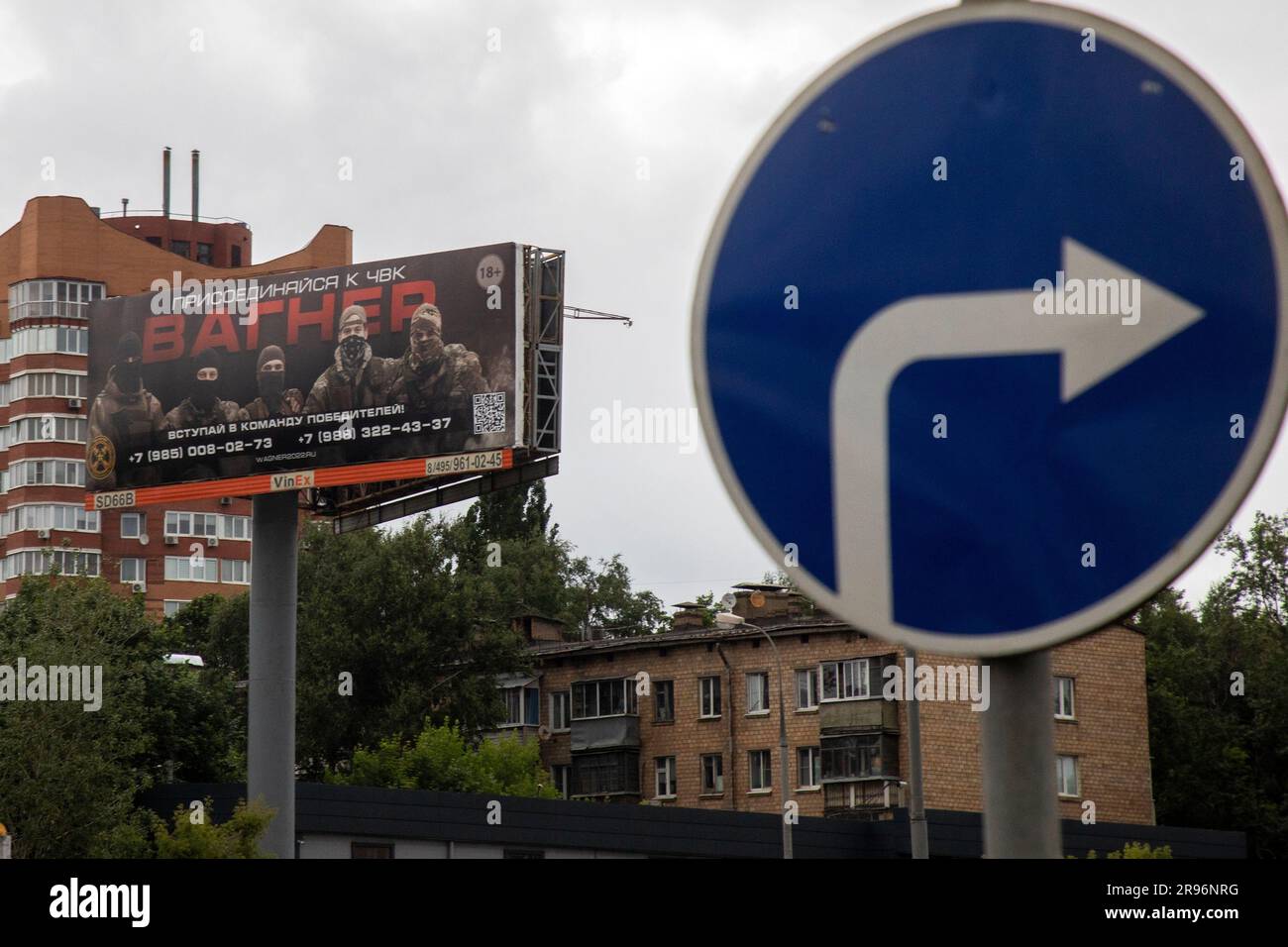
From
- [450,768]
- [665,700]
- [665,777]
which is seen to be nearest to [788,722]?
[665,700]

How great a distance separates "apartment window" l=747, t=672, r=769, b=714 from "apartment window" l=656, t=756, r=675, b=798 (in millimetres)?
4575

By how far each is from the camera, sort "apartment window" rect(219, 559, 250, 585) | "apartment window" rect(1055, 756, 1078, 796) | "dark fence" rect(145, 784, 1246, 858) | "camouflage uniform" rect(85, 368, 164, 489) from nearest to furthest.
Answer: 1. "camouflage uniform" rect(85, 368, 164, 489)
2. "dark fence" rect(145, 784, 1246, 858)
3. "apartment window" rect(1055, 756, 1078, 796)
4. "apartment window" rect(219, 559, 250, 585)

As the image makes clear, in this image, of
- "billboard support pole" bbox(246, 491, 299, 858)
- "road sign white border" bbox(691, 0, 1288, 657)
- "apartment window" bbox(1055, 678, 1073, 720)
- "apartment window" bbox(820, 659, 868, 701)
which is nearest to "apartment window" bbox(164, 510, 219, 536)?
"apartment window" bbox(820, 659, 868, 701)

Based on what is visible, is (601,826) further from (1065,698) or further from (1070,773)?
(1065,698)

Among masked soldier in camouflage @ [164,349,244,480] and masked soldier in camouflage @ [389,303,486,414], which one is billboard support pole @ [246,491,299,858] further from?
masked soldier in camouflage @ [389,303,486,414]

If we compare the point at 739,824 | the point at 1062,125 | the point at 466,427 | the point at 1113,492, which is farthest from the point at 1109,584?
the point at 739,824

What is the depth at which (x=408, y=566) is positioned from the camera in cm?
7888

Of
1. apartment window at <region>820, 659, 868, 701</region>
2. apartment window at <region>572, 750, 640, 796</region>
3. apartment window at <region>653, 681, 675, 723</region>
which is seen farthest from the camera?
apartment window at <region>572, 750, 640, 796</region>

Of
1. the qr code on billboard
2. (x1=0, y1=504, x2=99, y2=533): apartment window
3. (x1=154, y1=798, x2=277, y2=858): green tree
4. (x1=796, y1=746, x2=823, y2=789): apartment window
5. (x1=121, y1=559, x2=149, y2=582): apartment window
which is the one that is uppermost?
(x1=0, y1=504, x2=99, y2=533): apartment window

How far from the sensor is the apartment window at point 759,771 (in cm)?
6862

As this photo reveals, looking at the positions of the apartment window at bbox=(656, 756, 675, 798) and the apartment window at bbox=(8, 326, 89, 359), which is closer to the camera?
the apartment window at bbox=(656, 756, 675, 798)

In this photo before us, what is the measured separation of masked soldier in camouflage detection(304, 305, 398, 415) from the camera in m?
46.0

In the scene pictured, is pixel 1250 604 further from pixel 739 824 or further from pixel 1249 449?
pixel 1249 449

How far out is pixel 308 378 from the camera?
4703 cm
